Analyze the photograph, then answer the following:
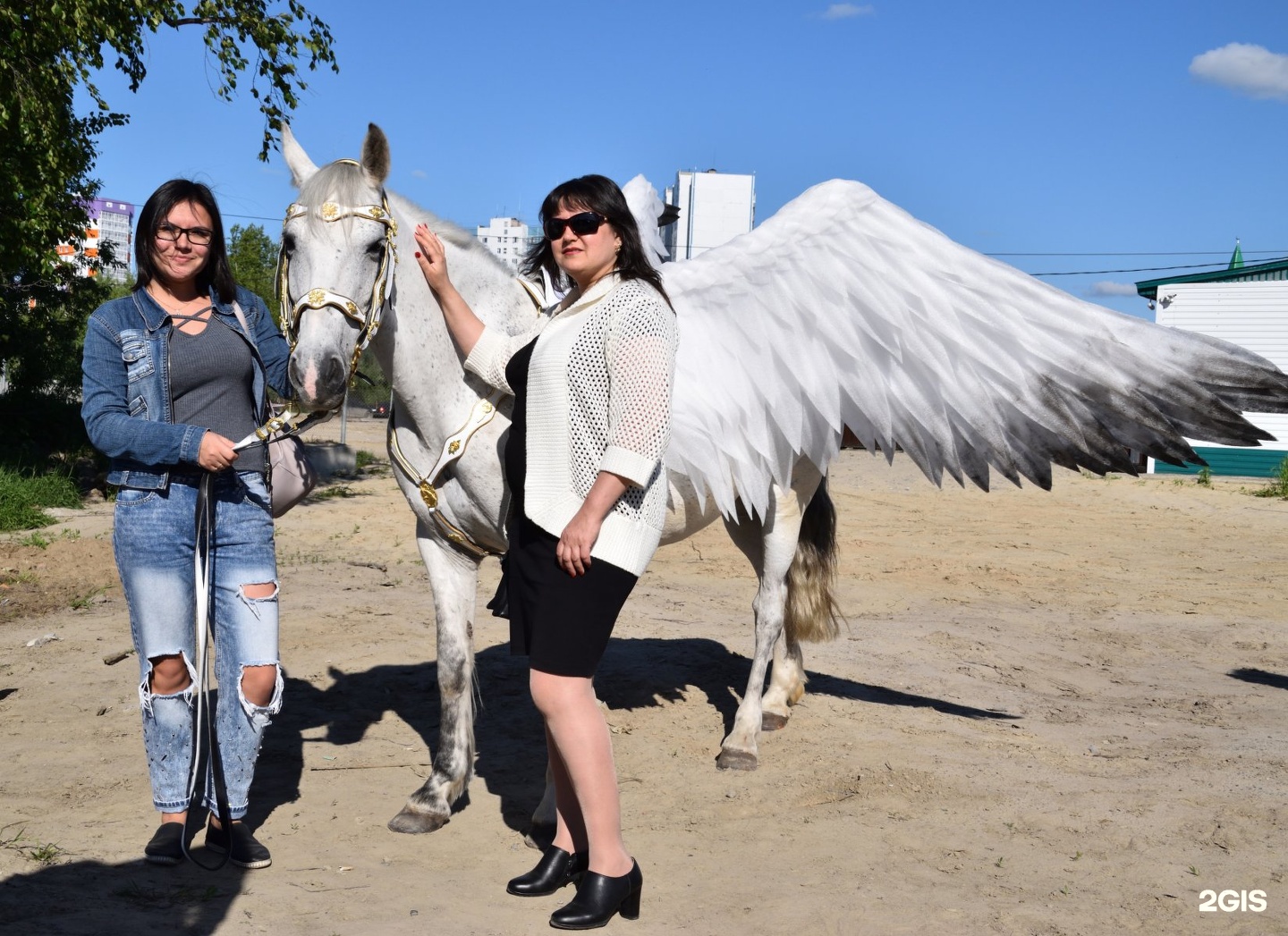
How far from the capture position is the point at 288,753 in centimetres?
457

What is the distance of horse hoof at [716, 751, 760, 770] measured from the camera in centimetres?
457

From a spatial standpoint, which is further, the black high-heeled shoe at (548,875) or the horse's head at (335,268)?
the black high-heeled shoe at (548,875)

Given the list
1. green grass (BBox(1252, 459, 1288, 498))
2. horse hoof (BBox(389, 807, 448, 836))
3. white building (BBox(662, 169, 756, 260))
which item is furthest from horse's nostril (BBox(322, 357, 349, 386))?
white building (BBox(662, 169, 756, 260))

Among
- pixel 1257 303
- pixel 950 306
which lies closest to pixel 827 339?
pixel 950 306

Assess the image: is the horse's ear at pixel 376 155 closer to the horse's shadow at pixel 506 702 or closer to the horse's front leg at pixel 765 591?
the horse's shadow at pixel 506 702

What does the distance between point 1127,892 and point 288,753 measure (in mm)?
3300

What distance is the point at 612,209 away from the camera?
281 centimetres

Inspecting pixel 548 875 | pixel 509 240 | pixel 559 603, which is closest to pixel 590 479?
pixel 559 603

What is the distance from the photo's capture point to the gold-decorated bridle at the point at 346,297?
120 inches

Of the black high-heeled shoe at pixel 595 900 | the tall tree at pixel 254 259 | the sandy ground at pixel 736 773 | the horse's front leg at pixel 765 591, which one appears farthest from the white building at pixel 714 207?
the black high-heeled shoe at pixel 595 900

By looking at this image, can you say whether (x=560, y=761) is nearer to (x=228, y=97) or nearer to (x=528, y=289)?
(x=528, y=289)

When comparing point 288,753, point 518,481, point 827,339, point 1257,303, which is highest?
point 1257,303

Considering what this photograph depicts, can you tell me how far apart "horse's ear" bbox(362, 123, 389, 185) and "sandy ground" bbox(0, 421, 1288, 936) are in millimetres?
2231

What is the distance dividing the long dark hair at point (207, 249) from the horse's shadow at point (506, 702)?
1.79 m
